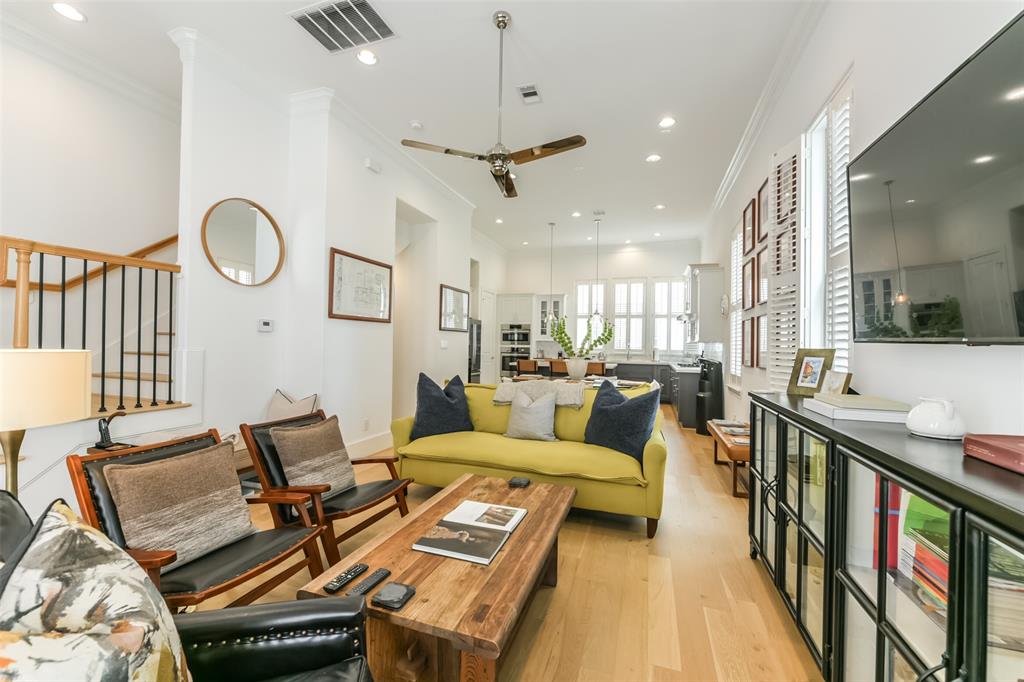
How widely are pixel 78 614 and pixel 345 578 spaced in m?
0.76

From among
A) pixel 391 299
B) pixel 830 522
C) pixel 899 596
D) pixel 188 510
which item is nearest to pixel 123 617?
pixel 188 510

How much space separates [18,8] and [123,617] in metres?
4.23

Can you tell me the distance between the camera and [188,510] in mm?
1636

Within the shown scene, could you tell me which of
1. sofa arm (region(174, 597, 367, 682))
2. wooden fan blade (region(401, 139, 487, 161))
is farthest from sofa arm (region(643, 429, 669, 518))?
wooden fan blade (region(401, 139, 487, 161))

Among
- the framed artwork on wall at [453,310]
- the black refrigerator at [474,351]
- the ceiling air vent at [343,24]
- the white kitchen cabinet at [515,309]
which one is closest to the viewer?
the ceiling air vent at [343,24]

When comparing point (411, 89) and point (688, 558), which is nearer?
point (688, 558)

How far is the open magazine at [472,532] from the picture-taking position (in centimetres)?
154

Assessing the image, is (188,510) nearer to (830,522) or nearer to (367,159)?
(830,522)

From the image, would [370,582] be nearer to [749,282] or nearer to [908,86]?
[908,86]

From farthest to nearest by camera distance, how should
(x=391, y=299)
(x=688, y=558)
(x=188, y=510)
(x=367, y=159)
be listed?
(x=391, y=299) < (x=367, y=159) < (x=688, y=558) < (x=188, y=510)

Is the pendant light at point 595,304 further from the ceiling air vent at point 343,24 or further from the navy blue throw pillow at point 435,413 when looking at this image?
the ceiling air vent at point 343,24

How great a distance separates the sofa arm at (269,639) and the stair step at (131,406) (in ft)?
7.57

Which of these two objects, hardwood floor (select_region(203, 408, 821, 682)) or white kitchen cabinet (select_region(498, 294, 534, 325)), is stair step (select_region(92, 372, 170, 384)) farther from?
white kitchen cabinet (select_region(498, 294, 534, 325))

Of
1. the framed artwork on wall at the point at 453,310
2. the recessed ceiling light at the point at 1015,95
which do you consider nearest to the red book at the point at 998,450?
the recessed ceiling light at the point at 1015,95
